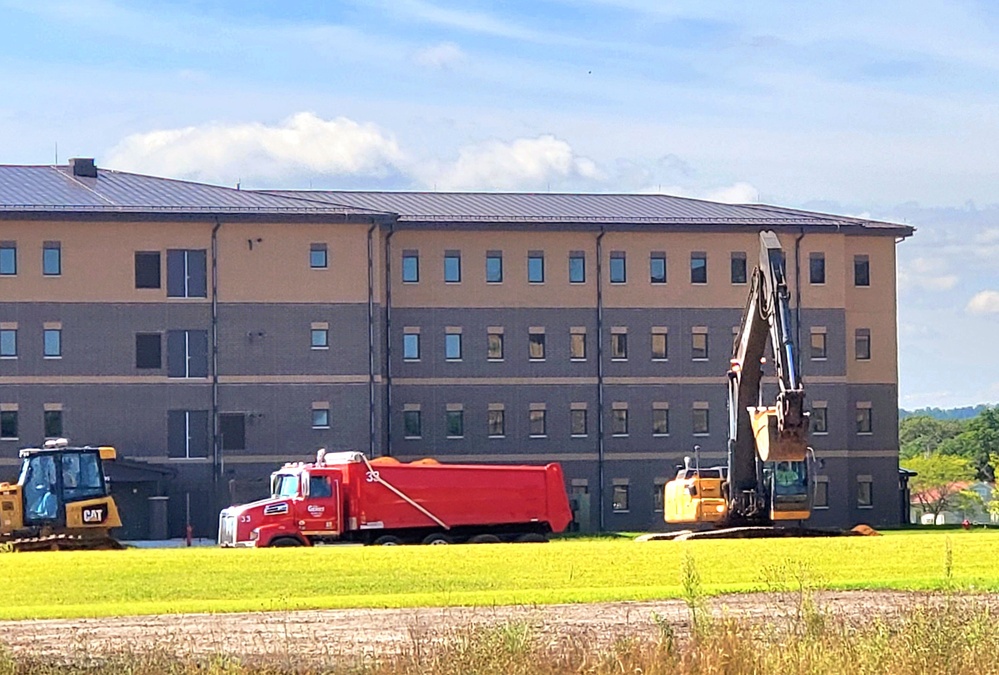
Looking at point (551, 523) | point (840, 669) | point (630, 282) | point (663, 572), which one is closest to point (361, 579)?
point (663, 572)

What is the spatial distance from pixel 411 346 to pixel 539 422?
6.18 m

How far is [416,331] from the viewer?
78.4m

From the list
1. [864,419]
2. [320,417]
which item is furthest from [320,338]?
[864,419]

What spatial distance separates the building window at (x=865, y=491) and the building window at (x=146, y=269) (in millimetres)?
31607

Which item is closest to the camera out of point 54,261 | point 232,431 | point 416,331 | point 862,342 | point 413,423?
point 54,261

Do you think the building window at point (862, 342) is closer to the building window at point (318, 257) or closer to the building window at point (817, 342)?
the building window at point (817, 342)

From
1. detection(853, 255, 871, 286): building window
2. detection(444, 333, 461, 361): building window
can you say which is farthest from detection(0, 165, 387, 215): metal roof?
detection(853, 255, 871, 286): building window

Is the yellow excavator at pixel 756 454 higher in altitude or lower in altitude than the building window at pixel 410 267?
lower

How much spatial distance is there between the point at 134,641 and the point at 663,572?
14.3 m

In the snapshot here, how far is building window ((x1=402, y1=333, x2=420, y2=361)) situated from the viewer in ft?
257

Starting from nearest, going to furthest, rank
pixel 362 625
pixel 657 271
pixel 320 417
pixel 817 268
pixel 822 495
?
pixel 362 625, pixel 320 417, pixel 657 271, pixel 822 495, pixel 817 268

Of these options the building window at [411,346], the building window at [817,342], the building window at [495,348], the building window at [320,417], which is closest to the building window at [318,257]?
the building window at [411,346]

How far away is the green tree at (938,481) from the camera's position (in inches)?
5601

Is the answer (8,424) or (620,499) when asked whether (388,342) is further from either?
(8,424)
